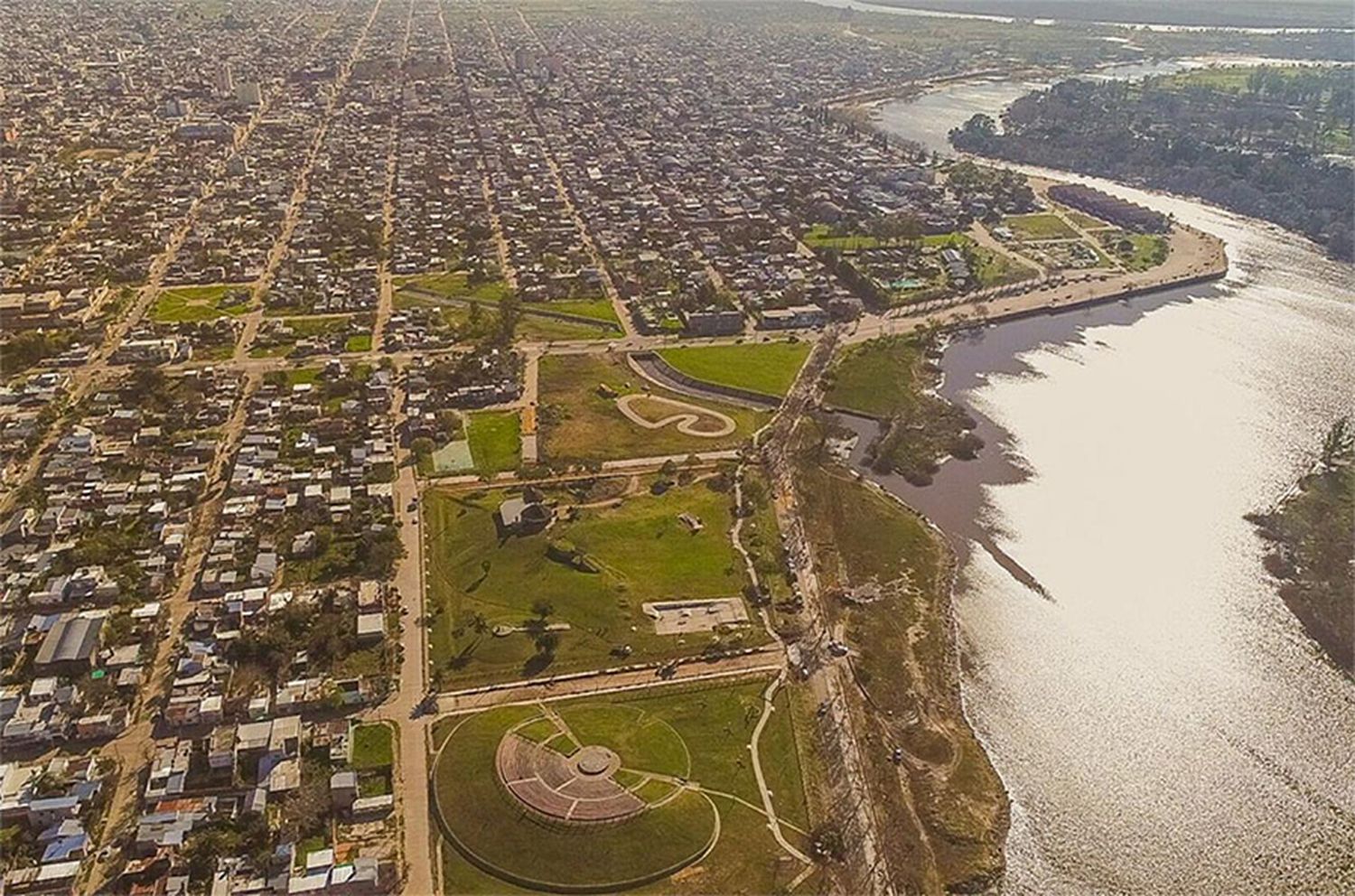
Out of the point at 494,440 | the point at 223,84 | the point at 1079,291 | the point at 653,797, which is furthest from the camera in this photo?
the point at 223,84

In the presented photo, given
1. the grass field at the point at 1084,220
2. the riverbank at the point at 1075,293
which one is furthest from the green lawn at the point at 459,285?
the grass field at the point at 1084,220

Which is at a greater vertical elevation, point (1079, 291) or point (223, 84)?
point (1079, 291)

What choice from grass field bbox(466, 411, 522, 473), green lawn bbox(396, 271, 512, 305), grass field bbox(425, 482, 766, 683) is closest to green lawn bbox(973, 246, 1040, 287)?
green lawn bbox(396, 271, 512, 305)

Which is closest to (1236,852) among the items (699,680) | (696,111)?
(699,680)

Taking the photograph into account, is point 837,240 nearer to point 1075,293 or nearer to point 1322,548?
point 1075,293

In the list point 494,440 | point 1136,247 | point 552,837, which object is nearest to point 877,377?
point 494,440

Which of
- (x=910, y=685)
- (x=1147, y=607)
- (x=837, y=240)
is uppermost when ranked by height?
(x=910, y=685)
